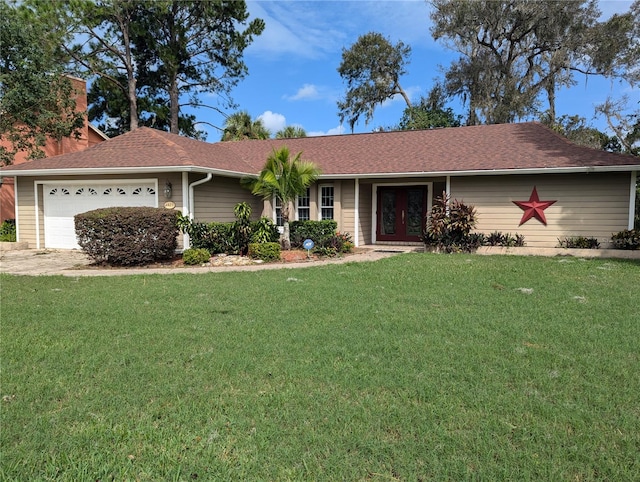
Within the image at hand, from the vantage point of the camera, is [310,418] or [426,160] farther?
[426,160]

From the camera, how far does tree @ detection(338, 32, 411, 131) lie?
103 feet

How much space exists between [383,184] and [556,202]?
5.38 metres

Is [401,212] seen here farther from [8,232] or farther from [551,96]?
[551,96]

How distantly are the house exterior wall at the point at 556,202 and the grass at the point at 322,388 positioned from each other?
6.74 metres

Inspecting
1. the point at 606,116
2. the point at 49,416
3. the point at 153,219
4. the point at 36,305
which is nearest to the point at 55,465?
the point at 49,416

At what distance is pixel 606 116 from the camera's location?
23.3 metres

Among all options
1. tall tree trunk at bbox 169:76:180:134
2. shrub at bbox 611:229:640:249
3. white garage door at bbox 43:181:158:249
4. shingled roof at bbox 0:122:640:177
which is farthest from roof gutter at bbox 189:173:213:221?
tall tree trunk at bbox 169:76:180:134

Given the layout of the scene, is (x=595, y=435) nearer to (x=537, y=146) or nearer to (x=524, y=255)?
(x=524, y=255)

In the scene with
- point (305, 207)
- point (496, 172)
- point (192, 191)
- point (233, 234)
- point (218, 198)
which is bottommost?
point (233, 234)

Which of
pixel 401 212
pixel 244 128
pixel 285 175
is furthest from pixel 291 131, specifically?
pixel 285 175

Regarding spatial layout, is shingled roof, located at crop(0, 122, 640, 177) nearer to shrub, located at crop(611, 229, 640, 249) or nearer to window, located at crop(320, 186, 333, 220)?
window, located at crop(320, 186, 333, 220)

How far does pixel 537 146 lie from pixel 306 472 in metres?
14.0

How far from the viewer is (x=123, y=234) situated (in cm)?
1024

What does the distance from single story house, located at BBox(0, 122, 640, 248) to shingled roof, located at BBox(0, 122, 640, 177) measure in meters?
0.04
